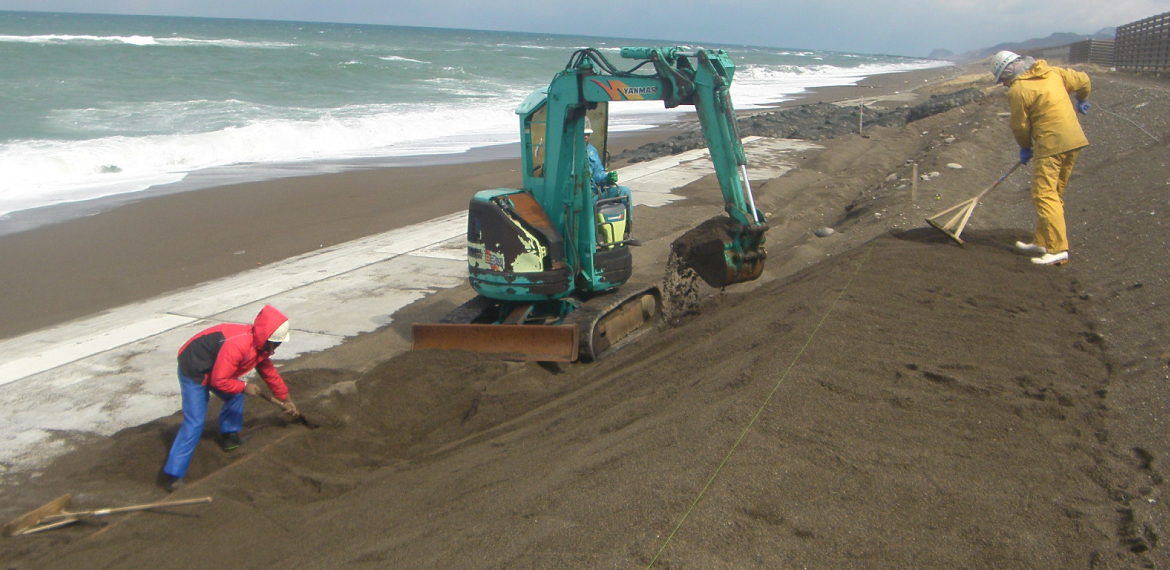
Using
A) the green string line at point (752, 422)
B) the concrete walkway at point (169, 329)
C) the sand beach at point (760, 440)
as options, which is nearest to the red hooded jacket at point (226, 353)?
the sand beach at point (760, 440)

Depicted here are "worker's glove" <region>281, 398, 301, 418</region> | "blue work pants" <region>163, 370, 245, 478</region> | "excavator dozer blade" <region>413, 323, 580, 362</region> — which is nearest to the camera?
"blue work pants" <region>163, 370, 245, 478</region>

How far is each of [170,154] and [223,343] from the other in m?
19.3

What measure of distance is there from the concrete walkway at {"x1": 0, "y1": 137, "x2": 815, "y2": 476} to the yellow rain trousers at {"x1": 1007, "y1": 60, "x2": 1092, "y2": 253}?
655cm

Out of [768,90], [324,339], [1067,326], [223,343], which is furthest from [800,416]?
[768,90]

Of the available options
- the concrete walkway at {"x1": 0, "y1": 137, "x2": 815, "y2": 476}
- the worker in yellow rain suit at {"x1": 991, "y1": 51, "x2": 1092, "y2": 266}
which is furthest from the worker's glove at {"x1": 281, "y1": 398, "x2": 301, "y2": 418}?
the worker in yellow rain suit at {"x1": 991, "y1": 51, "x2": 1092, "y2": 266}

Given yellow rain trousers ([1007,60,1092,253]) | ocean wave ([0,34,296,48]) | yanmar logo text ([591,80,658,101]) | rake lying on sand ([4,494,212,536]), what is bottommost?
rake lying on sand ([4,494,212,536])

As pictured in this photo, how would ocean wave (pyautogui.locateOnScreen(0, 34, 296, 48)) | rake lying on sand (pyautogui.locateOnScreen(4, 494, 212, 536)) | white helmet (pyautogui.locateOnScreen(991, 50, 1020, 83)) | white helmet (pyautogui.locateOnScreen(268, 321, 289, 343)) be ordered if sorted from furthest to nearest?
ocean wave (pyautogui.locateOnScreen(0, 34, 296, 48)), white helmet (pyautogui.locateOnScreen(991, 50, 1020, 83)), white helmet (pyautogui.locateOnScreen(268, 321, 289, 343)), rake lying on sand (pyautogui.locateOnScreen(4, 494, 212, 536))

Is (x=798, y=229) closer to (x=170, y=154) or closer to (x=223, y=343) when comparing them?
(x=223, y=343)

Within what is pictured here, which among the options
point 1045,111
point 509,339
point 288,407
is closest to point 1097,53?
point 1045,111

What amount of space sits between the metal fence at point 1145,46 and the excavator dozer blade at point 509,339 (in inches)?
1072

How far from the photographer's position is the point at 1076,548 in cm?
339

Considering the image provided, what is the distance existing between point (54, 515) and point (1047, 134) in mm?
8424

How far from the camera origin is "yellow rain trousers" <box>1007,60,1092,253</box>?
7.60 metres

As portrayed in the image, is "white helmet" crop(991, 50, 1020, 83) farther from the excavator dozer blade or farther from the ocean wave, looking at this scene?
the ocean wave
